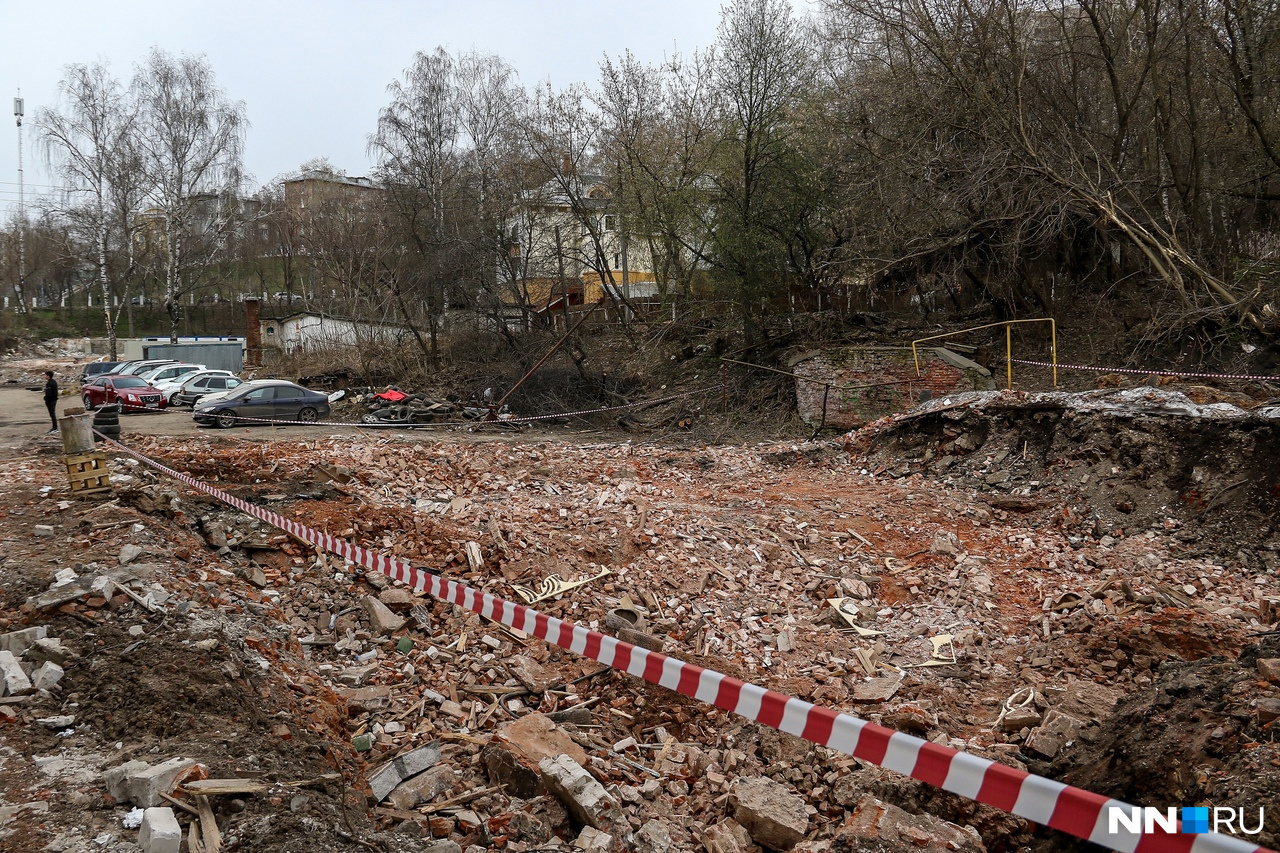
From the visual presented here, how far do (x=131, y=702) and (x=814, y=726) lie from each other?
410 centimetres

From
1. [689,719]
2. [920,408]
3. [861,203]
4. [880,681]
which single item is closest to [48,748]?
[689,719]

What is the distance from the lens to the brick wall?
677 inches

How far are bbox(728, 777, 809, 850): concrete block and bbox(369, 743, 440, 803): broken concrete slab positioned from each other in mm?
1837

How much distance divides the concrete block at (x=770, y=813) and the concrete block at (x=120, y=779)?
10.4 ft

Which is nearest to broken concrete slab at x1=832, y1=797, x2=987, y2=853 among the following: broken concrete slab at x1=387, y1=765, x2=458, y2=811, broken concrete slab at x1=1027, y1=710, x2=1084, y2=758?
broken concrete slab at x1=1027, y1=710, x2=1084, y2=758

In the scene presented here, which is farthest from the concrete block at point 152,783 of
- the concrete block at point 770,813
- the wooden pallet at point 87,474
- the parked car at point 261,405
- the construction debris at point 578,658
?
the parked car at point 261,405

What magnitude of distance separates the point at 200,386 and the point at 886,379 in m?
19.9

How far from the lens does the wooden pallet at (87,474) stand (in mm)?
8773

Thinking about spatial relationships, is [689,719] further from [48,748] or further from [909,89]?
[909,89]

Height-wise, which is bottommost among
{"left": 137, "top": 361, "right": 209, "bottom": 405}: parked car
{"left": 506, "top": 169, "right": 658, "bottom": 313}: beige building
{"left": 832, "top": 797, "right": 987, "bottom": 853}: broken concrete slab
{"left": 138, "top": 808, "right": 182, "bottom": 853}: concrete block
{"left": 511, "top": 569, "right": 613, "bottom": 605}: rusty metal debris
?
{"left": 832, "top": 797, "right": 987, "bottom": 853}: broken concrete slab

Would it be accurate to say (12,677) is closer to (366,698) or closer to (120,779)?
(120,779)

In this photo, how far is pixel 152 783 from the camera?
3854mm

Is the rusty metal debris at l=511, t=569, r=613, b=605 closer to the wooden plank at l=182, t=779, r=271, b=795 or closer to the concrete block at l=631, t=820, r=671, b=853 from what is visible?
the concrete block at l=631, t=820, r=671, b=853

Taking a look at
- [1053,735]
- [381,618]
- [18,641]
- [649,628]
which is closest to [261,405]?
[381,618]
